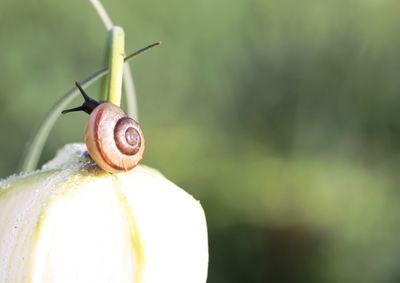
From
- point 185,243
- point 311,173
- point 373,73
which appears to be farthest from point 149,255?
point 373,73

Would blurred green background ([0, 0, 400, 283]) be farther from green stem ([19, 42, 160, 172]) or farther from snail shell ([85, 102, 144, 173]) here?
snail shell ([85, 102, 144, 173])

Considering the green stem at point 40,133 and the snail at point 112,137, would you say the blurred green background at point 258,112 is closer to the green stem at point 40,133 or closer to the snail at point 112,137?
the green stem at point 40,133

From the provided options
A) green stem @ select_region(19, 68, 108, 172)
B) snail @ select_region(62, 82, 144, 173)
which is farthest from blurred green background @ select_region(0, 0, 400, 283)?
snail @ select_region(62, 82, 144, 173)

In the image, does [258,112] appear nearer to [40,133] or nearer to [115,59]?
[40,133]

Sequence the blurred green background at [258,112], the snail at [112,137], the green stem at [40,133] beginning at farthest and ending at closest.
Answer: the blurred green background at [258,112] < the green stem at [40,133] < the snail at [112,137]

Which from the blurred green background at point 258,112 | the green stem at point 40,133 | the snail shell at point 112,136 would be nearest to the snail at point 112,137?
the snail shell at point 112,136

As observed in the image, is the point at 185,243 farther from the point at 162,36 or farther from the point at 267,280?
the point at 162,36
